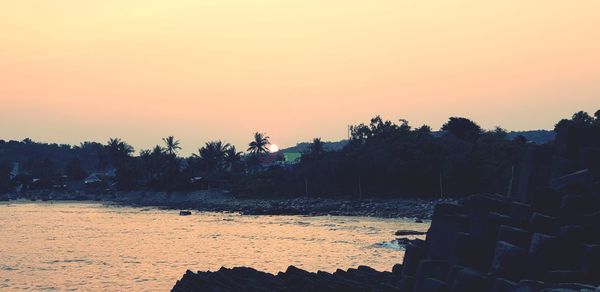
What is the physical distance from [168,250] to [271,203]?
71.7 metres

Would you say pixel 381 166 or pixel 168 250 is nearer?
pixel 168 250

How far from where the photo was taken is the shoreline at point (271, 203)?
324 feet

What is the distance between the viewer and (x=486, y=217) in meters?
17.8

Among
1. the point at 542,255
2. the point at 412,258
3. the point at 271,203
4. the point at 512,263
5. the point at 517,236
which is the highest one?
the point at 271,203

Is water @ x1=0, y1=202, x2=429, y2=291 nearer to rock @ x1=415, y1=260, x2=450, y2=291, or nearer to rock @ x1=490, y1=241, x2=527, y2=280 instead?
rock @ x1=415, y1=260, x2=450, y2=291

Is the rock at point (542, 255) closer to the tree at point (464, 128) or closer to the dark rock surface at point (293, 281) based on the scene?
the dark rock surface at point (293, 281)

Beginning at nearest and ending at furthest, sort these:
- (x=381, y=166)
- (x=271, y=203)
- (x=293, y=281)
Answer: (x=293, y=281), (x=381, y=166), (x=271, y=203)

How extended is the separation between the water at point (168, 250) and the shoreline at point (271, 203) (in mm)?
12172

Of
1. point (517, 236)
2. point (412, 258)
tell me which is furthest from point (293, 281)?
point (517, 236)

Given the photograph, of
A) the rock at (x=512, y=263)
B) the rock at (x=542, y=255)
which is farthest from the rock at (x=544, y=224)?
the rock at (x=512, y=263)

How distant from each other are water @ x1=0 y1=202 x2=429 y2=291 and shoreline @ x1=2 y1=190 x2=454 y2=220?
1217cm

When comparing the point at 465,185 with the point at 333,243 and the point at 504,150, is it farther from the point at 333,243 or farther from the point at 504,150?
the point at 333,243

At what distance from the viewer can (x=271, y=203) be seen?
129 m

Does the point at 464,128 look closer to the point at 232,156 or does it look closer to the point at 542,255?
the point at 232,156
